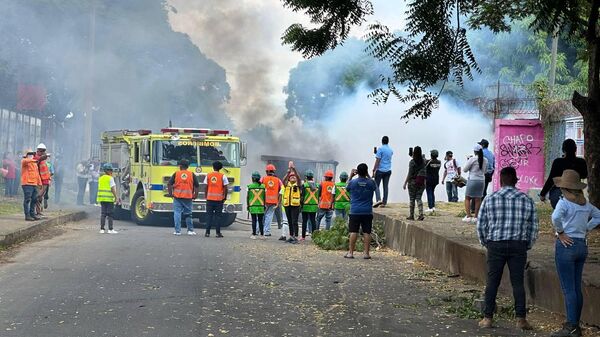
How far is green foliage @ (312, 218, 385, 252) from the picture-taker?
1709cm

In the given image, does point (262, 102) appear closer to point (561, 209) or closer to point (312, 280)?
point (312, 280)

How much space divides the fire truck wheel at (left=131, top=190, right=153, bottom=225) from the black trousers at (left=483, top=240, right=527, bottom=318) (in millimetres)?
16364

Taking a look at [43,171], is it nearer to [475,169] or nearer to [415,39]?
[475,169]

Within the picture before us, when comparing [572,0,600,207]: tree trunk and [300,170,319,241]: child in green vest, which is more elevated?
[572,0,600,207]: tree trunk

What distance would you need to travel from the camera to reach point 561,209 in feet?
26.1

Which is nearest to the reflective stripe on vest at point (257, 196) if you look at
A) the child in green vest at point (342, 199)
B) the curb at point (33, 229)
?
the child in green vest at point (342, 199)

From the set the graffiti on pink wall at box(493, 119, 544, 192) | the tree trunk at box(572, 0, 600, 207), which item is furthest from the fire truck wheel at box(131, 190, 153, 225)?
the tree trunk at box(572, 0, 600, 207)

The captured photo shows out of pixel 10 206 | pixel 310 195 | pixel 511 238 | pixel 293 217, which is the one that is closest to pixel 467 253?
pixel 511 238

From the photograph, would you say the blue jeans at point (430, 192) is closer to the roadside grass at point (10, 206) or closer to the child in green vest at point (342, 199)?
the child in green vest at point (342, 199)

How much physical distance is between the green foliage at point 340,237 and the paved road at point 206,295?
1.58 metres

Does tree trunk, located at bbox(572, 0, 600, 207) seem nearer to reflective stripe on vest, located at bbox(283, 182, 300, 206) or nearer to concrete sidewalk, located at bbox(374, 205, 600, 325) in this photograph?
concrete sidewalk, located at bbox(374, 205, 600, 325)

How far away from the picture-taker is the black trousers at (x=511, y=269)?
331 inches

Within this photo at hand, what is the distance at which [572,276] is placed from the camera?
310 inches

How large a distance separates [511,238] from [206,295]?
140 inches
